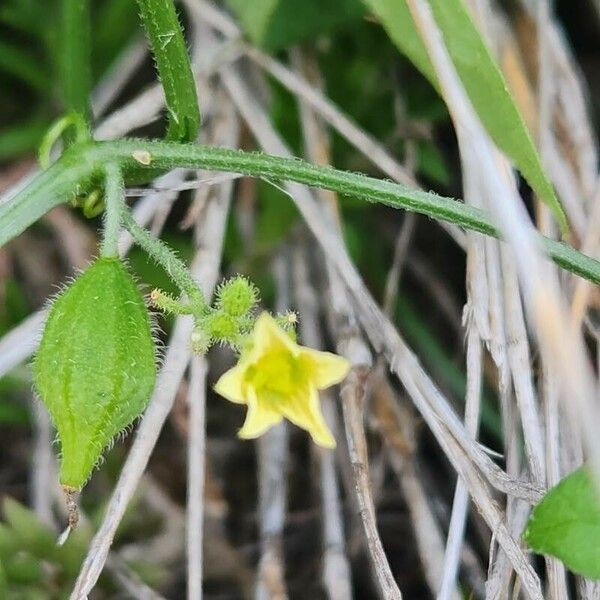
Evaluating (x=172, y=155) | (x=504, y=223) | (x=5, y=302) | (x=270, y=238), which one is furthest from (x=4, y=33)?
(x=504, y=223)

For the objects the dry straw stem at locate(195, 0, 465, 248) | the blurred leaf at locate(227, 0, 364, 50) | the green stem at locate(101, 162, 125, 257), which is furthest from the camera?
the blurred leaf at locate(227, 0, 364, 50)

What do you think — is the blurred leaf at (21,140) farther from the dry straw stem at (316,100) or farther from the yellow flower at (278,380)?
the yellow flower at (278,380)

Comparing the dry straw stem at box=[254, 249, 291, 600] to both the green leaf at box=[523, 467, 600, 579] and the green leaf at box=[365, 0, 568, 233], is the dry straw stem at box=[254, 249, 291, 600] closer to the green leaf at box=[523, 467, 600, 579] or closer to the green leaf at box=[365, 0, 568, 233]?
the green leaf at box=[523, 467, 600, 579]

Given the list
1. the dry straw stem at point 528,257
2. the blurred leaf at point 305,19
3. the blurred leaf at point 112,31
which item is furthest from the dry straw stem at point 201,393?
the dry straw stem at point 528,257

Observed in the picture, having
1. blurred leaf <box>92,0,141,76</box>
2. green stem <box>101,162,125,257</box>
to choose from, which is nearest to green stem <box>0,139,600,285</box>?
green stem <box>101,162,125,257</box>

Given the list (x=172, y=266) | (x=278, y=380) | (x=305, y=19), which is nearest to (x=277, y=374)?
(x=278, y=380)

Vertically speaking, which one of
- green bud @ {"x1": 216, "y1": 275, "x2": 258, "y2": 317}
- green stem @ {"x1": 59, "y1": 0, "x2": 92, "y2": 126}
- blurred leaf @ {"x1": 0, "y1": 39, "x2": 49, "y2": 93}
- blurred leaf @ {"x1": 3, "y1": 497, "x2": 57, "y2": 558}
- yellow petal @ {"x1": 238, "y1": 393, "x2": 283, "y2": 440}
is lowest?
blurred leaf @ {"x1": 3, "y1": 497, "x2": 57, "y2": 558}

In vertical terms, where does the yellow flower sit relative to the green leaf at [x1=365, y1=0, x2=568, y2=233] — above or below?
below

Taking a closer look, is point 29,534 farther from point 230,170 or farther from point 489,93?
point 489,93
